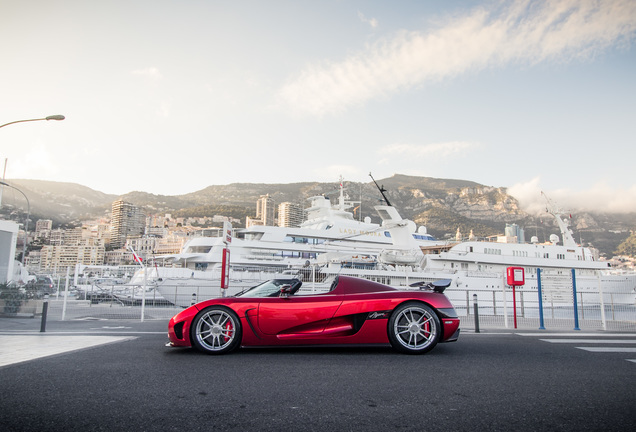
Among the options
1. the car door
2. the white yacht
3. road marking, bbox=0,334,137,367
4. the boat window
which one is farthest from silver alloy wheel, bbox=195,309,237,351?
the boat window

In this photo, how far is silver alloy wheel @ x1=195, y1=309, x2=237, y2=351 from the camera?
5.12 meters

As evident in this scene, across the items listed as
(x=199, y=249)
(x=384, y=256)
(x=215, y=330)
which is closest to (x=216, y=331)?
(x=215, y=330)

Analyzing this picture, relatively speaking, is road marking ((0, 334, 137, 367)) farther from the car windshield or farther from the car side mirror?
the car side mirror

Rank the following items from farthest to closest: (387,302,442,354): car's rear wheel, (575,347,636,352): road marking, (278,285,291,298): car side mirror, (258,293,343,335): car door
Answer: (575,347,636,352): road marking, (278,285,291,298): car side mirror, (387,302,442,354): car's rear wheel, (258,293,343,335): car door

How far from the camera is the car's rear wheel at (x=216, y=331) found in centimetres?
509

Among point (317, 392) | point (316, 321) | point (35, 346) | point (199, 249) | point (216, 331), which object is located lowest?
point (35, 346)

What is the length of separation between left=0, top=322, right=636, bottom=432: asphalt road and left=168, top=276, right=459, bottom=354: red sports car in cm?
21

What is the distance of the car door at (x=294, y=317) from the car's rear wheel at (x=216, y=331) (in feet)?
1.18

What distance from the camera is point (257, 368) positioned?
4191mm

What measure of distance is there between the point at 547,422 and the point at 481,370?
1739 mm

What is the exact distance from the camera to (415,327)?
5.28 m

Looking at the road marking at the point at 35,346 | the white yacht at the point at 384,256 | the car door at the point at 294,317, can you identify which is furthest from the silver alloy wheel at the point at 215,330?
the white yacht at the point at 384,256

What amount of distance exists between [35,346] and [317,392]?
492 cm

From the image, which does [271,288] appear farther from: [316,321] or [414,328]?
[414,328]
